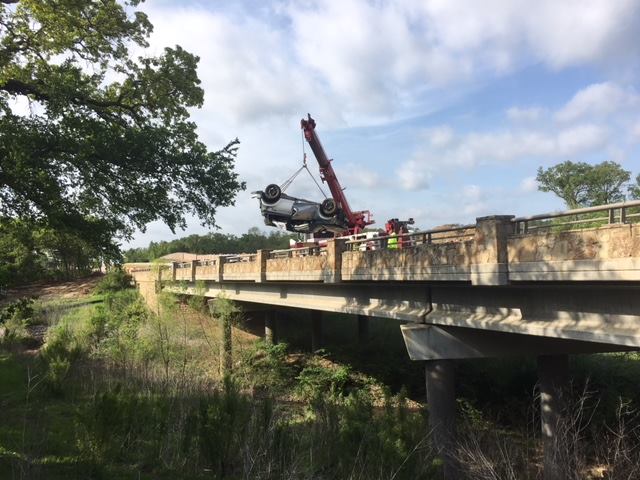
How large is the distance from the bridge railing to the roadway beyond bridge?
6 centimetres

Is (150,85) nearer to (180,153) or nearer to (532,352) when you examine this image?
(180,153)

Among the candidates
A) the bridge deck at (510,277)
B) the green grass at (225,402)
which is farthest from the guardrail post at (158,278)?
the bridge deck at (510,277)

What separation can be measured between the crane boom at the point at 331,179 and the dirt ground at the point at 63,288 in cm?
3415

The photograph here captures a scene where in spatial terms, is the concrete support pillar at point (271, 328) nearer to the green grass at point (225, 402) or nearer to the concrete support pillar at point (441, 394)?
the green grass at point (225, 402)

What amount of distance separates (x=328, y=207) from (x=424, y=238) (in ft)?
39.0

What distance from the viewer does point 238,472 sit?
29.0ft

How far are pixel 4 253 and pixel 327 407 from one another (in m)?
7.60

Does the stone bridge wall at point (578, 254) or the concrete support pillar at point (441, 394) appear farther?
the concrete support pillar at point (441, 394)

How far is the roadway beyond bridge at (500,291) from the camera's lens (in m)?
8.11

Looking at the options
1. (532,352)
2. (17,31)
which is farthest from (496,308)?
(17,31)

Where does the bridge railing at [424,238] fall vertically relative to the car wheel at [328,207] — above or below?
below

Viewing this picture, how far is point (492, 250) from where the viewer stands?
9734 millimetres

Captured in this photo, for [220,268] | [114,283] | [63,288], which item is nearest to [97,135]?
[220,268]

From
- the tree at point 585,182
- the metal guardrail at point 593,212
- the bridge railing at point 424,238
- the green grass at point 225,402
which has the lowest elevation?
the green grass at point 225,402
